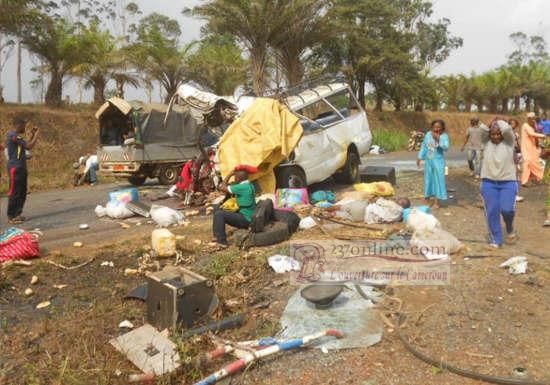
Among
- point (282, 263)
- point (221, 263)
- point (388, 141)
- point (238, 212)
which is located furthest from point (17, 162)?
point (388, 141)

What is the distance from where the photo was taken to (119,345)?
3691 mm

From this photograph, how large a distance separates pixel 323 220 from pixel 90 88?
17.0 metres

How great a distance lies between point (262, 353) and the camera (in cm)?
342

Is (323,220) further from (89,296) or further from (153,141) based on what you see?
(153,141)

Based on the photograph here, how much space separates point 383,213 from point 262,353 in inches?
166

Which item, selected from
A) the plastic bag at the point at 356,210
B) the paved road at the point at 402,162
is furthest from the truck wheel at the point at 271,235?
the paved road at the point at 402,162

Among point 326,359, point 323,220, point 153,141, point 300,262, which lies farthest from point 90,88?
point 326,359

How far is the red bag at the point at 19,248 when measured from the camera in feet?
18.9

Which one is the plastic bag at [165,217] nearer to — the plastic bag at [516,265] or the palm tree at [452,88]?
the plastic bag at [516,265]

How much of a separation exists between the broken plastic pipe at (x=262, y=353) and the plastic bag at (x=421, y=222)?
9.19ft

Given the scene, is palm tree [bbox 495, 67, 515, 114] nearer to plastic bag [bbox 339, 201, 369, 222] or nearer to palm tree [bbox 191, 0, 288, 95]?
palm tree [bbox 191, 0, 288, 95]

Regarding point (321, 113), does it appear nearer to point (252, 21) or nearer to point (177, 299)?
point (177, 299)

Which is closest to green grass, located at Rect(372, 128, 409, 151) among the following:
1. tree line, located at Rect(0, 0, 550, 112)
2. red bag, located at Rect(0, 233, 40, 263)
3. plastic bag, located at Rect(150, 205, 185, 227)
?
tree line, located at Rect(0, 0, 550, 112)

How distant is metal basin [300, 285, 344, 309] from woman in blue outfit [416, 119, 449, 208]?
4.55 m
